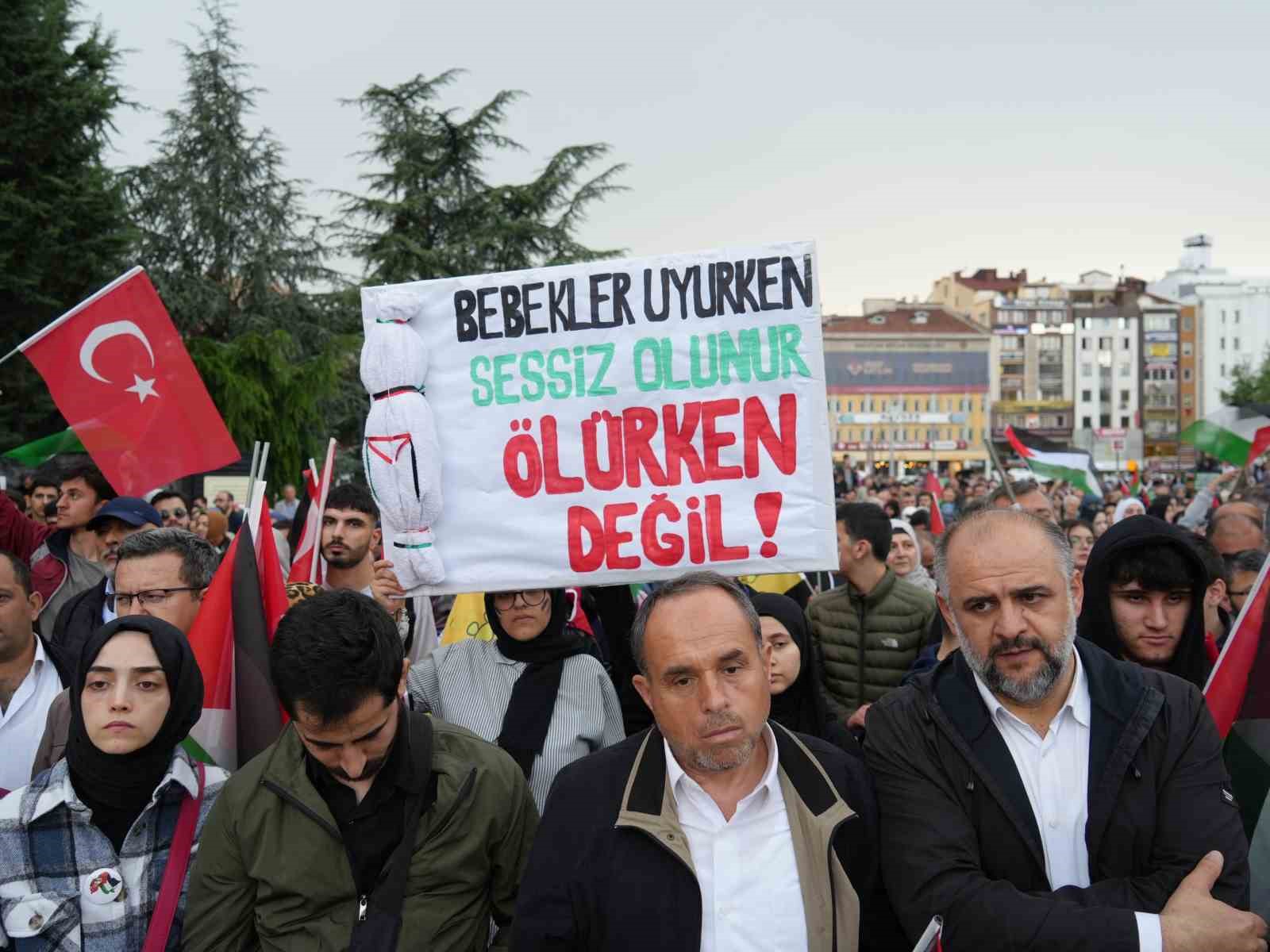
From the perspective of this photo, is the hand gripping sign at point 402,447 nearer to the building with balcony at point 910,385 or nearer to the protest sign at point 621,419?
the protest sign at point 621,419

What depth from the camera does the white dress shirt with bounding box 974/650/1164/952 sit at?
2.42 m

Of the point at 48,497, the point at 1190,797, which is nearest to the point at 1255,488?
the point at 1190,797

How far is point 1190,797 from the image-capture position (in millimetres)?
2377

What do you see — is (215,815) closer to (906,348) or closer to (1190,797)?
(1190,797)

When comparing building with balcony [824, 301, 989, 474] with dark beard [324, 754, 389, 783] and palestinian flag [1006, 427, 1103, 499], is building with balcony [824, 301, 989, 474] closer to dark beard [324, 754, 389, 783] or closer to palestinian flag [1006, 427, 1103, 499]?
palestinian flag [1006, 427, 1103, 499]

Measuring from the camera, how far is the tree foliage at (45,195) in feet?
59.5

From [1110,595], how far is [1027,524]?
3.84 feet

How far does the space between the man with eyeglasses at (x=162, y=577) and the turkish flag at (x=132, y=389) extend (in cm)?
181

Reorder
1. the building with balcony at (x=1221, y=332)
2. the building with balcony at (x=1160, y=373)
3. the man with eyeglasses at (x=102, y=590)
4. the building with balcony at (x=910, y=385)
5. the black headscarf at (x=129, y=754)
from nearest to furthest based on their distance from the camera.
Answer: the black headscarf at (x=129, y=754) → the man with eyeglasses at (x=102, y=590) → the building with balcony at (x=910, y=385) → the building with balcony at (x=1160, y=373) → the building with balcony at (x=1221, y=332)

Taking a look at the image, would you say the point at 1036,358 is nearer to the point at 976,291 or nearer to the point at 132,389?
the point at 976,291

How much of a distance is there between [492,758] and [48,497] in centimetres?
651

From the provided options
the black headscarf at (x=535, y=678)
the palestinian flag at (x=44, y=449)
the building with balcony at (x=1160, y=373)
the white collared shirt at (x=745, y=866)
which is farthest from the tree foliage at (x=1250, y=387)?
the white collared shirt at (x=745, y=866)

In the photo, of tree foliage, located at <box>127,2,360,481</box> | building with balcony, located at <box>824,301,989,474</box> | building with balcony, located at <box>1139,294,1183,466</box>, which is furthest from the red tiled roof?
tree foliage, located at <box>127,2,360,481</box>

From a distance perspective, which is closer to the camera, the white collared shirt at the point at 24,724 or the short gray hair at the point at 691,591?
the short gray hair at the point at 691,591
